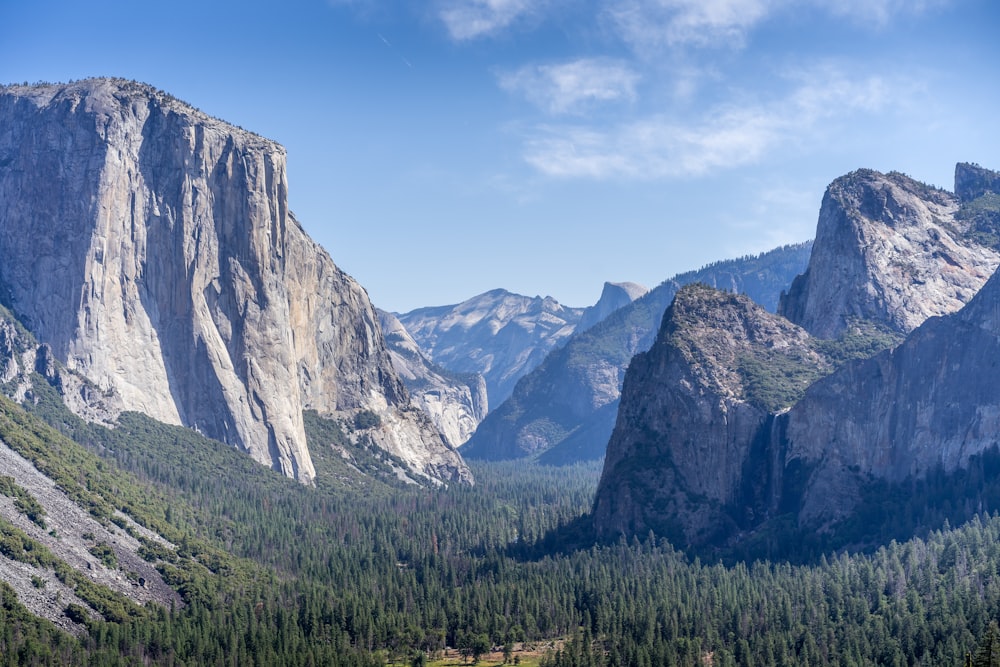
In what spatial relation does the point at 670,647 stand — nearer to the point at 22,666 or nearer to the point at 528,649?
the point at 528,649

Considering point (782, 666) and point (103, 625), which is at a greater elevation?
point (103, 625)

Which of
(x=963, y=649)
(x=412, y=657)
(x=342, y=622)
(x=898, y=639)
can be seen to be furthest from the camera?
(x=342, y=622)

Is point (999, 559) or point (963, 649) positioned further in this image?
point (999, 559)

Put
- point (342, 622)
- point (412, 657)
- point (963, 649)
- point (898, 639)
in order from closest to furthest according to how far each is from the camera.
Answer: point (963, 649) → point (898, 639) → point (412, 657) → point (342, 622)

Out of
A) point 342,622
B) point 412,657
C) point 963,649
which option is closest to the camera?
point 963,649

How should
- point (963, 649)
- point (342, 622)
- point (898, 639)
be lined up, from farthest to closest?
1. point (342, 622)
2. point (898, 639)
3. point (963, 649)

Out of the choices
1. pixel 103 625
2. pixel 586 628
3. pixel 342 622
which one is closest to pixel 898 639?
pixel 586 628

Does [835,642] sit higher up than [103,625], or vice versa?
[103,625]

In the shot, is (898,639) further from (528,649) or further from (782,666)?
(528,649)

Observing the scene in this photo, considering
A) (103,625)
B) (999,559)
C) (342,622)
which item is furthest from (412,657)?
(999,559)
